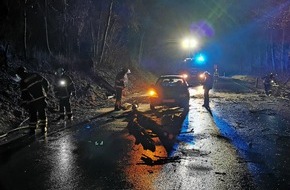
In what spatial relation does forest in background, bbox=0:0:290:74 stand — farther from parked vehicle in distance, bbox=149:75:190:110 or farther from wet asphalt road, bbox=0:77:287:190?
wet asphalt road, bbox=0:77:287:190

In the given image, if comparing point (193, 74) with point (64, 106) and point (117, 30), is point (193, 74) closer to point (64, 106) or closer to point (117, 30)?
point (117, 30)

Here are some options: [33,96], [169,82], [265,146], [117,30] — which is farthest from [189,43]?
[265,146]

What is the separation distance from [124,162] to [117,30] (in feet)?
82.2

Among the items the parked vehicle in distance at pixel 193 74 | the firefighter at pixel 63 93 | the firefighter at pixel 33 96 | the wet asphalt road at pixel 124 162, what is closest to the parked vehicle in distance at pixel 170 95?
the firefighter at pixel 63 93

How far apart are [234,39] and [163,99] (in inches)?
2212

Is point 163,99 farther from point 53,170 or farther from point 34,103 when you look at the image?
point 53,170

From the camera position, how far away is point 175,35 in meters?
→ 44.1

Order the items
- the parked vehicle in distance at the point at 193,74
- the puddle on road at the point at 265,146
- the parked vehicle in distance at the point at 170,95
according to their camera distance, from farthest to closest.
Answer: the parked vehicle in distance at the point at 193,74
the parked vehicle in distance at the point at 170,95
the puddle on road at the point at 265,146

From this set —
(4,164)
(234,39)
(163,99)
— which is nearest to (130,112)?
(163,99)

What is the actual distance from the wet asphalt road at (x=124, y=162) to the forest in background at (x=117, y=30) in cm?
973

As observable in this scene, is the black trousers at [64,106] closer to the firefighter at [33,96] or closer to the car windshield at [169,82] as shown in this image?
the firefighter at [33,96]

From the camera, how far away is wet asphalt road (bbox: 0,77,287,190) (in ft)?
18.6

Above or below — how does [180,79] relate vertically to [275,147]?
above

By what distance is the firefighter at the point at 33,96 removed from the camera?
33.3 feet
